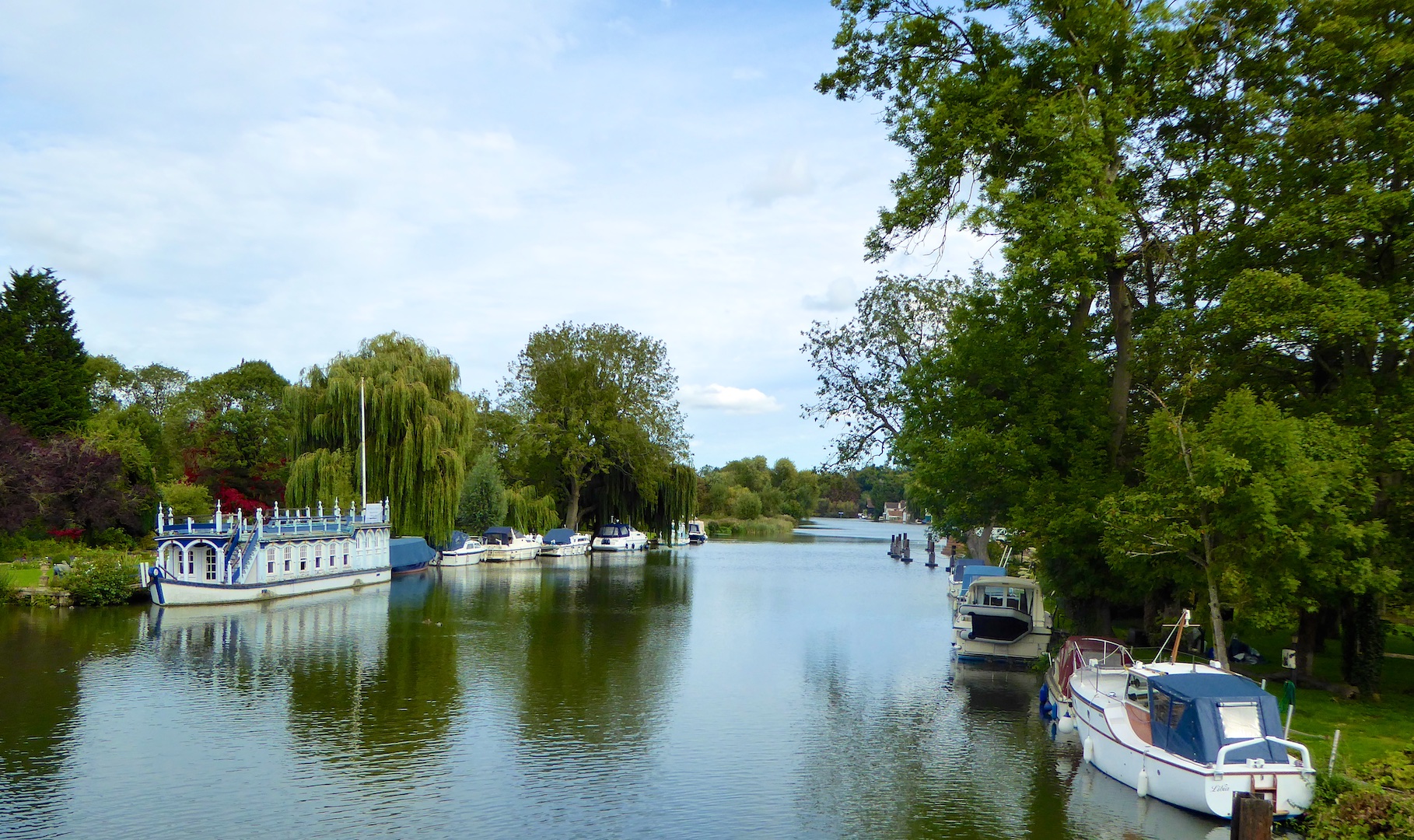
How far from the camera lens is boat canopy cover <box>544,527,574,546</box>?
253 feet

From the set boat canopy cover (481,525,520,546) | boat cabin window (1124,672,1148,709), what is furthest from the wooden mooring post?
boat canopy cover (481,525,520,546)

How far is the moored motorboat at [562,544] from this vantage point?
253 ft

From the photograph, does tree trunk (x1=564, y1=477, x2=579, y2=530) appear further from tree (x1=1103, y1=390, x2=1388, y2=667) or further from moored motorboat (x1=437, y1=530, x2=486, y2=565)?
tree (x1=1103, y1=390, x2=1388, y2=667)

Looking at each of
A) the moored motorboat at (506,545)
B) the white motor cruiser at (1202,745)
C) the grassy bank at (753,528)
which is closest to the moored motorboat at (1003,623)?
the white motor cruiser at (1202,745)

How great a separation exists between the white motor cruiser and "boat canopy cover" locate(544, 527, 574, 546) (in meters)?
61.3

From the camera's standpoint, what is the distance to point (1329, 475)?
64.5ft

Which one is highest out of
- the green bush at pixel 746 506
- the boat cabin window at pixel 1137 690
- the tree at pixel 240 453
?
the tree at pixel 240 453

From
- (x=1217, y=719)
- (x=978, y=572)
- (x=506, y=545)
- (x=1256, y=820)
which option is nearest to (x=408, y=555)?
(x=506, y=545)

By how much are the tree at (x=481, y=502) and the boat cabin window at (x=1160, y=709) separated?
210 feet

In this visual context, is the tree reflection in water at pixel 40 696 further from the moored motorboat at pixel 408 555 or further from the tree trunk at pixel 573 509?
the tree trunk at pixel 573 509

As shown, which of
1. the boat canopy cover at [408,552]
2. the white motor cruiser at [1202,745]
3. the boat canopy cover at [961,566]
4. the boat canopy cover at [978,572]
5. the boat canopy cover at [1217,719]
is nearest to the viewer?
the white motor cruiser at [1202,745]

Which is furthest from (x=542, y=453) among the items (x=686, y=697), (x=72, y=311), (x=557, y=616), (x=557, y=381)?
(x=686, y=697)

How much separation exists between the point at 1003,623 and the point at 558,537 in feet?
167

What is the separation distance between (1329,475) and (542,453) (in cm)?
6501
